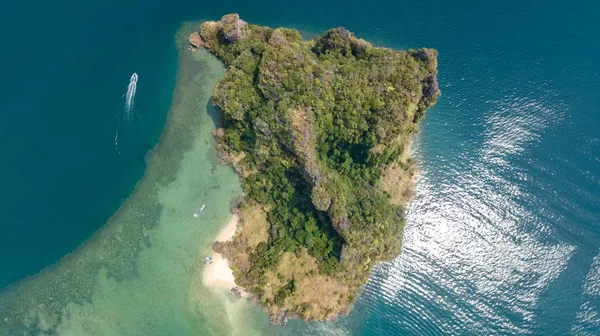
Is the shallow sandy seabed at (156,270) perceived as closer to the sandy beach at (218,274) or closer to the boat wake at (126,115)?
the sandy beach at (218,274)

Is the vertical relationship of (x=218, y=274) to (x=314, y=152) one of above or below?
below

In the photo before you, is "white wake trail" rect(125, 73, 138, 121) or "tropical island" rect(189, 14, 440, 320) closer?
"tropical island" rect(189, 14, 440, 320)

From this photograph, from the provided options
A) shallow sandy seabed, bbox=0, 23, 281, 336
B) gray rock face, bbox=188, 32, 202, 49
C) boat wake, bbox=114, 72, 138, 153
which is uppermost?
gray rock face, bbox=188, 32, 202, 49

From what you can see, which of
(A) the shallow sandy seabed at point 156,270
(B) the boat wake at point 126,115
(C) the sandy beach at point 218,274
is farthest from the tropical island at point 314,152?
(B) the boat wake at point 126,115

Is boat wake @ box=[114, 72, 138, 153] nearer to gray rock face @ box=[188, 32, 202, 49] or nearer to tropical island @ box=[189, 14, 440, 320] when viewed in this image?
gray rock face @ box=[188, 32, 202, 49]

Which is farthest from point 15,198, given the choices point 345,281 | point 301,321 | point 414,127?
point 414,127

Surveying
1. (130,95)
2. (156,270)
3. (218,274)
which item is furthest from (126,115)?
(218,274)

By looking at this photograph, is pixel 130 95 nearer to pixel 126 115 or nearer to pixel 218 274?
pixel 126 115

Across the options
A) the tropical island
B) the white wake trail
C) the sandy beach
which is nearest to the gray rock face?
the tropical island
